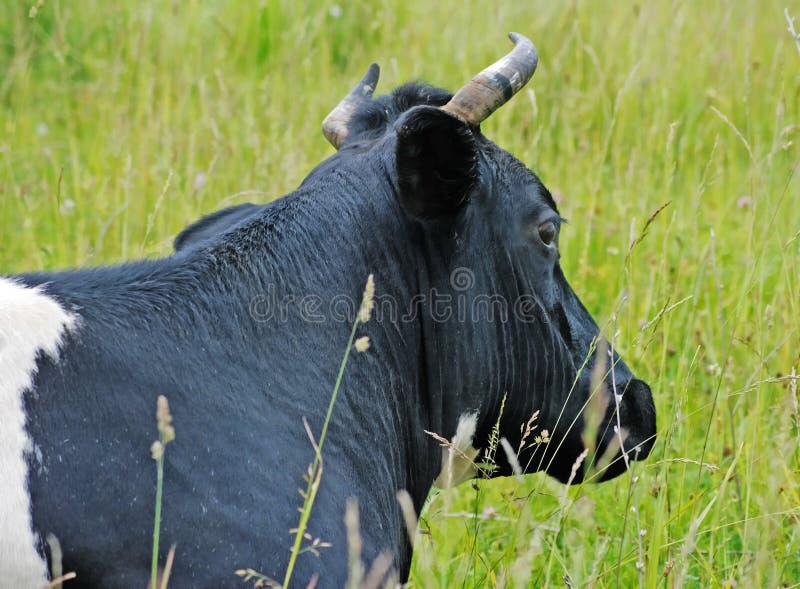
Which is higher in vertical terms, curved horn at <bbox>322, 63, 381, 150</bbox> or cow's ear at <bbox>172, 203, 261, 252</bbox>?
curved horn at <bbox>322, 63, 381, 150</bbox>

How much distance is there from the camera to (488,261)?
3.10 meters

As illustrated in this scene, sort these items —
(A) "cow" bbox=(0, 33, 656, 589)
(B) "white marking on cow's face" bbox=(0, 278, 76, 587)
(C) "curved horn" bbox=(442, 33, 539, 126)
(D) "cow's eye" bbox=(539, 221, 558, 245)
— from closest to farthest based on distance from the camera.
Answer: (B) "white marking on cow's face" bbox=(0, 278, 76, 587) → (A) "cow" bbox=(0, 33, 656, 589) → (C) "curved horn" bbox=(442, 33, 539, 126) → (D) "cow's eye" bbox=(539, 221, 558, 245)

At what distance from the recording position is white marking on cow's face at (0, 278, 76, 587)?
218 centimetres

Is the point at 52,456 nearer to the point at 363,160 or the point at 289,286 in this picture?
the point at 289,286

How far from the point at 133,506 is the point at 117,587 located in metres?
0.16

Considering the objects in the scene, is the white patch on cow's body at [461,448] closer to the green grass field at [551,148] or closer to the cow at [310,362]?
the cow at [310,362]

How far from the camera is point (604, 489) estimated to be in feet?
14.3

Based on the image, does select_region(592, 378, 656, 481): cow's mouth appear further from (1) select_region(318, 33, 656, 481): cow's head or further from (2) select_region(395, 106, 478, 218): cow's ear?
(2) select_region(395, 106, 478, 218): cow's ear

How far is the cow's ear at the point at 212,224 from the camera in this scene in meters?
3.15

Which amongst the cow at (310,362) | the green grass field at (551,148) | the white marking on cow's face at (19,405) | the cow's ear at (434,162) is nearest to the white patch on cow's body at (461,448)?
the cow at (310,362)

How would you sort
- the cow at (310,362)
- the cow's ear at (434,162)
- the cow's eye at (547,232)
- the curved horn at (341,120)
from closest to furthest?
1. the cow at (310,362)
2. the cow's ear at (434,162)
3. the cow's eye at (547,232)
4. the curved horn at (341,120)

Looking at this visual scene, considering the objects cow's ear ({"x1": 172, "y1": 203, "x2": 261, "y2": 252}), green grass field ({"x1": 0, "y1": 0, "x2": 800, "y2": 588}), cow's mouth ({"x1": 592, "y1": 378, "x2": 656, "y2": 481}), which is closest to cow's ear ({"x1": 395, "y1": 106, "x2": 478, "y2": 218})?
cow's ear ({"x1": 172, "y1": 203, "x2": 261, "y2": 252})

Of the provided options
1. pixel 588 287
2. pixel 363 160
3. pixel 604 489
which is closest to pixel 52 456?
pixel 363 160

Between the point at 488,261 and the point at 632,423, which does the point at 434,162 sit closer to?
the point at 488,261
